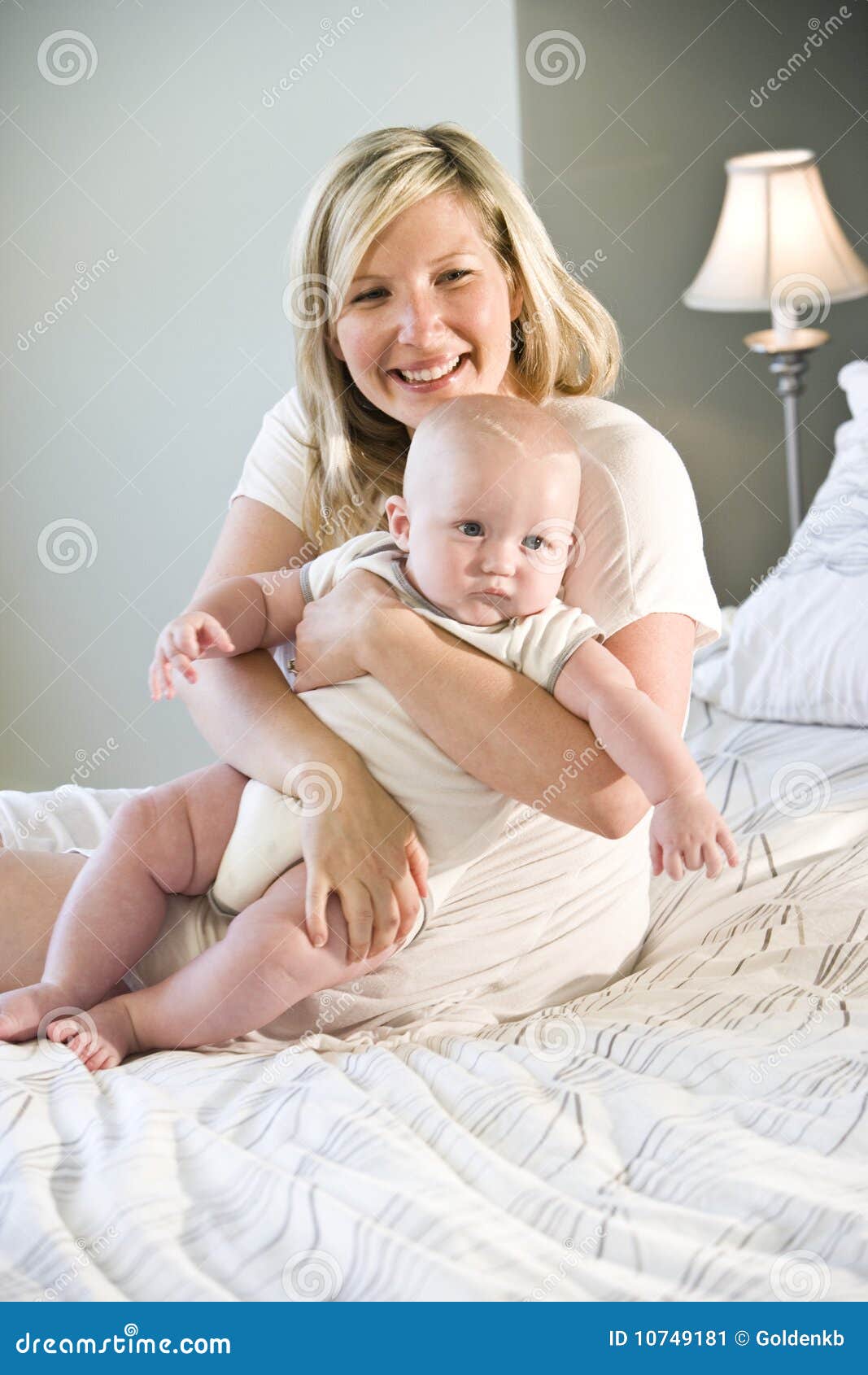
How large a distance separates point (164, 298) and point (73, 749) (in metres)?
1.20

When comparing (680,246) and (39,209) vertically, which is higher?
(39,209)

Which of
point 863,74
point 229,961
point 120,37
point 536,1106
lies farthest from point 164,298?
point 536,1106

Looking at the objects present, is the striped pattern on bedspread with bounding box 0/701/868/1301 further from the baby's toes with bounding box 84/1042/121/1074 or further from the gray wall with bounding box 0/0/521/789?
the gray wall with bounding box 0/0/521/789

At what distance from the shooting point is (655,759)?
1065 mm

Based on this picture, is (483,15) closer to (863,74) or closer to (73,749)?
(863,74)

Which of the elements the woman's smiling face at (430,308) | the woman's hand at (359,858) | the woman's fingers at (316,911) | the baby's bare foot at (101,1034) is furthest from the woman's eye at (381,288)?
the baby's bare foot at (101,1034)

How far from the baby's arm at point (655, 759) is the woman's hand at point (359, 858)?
193 mm

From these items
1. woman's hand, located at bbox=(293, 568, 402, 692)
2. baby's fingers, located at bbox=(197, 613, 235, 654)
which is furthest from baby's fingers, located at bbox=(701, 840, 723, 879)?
baby's fingers, located at bbox=(197, 613, 235, 654)

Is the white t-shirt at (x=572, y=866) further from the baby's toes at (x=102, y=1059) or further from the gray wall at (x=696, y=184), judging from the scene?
the gray wall at (x=696, y=184)

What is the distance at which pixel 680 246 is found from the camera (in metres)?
3.07

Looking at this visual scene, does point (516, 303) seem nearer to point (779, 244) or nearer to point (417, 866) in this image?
point (417, 866)

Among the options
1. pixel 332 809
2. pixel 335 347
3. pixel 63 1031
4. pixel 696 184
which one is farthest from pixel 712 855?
pixel 696 184

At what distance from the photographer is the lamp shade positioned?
281 centimetres

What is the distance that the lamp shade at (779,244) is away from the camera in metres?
2.81
